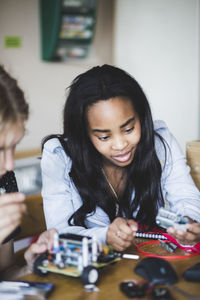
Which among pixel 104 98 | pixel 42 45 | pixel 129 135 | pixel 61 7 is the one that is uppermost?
pixel 61 7

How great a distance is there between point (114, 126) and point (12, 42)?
1.85 m

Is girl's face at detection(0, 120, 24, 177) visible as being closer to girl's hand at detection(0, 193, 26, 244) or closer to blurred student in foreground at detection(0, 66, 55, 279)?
blurred student in foreground at detection(0, 66, 55, 279)

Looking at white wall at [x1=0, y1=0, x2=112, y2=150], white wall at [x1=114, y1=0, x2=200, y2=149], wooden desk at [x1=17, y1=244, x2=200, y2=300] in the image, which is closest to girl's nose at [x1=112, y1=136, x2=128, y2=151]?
wooden desk at [x1=17, y1=244, x2=200, y2=300]

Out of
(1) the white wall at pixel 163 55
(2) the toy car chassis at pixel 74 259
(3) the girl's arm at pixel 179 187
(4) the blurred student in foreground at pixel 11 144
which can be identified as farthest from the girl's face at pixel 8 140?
(1) the white wall at pixel 163 55

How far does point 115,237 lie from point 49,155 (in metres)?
0.47

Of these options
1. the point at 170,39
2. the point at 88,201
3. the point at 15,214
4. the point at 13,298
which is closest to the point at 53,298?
the point at 13,298

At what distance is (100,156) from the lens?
1.42 meters

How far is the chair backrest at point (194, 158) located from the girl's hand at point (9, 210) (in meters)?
0.97

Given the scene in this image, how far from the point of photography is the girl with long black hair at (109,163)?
1195 millimetres

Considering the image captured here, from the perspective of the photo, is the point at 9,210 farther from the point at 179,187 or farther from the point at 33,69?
the point at 33,69

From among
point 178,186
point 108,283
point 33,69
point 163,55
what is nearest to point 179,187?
point 178,186

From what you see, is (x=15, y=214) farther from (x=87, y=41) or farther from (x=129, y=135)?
(x=87, y=41)

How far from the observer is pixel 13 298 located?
702mm

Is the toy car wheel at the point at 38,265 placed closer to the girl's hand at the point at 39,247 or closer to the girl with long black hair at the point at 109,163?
the girl's hand at the point at 39,247
